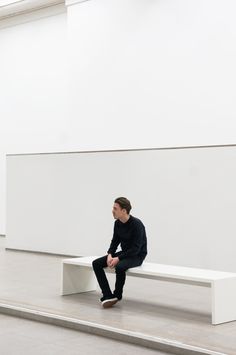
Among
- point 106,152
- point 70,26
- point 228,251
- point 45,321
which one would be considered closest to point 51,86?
point 70,26

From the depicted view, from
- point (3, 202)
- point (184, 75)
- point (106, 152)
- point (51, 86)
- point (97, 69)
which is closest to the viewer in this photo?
point (106, 152)

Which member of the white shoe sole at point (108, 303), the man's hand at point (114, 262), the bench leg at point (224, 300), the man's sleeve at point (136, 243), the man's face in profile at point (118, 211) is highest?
the man's face in profile at point (118, 211)

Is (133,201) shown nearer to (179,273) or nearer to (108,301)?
(108,301)

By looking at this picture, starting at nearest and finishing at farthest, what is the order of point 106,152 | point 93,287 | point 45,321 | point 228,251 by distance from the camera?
1. point 45,321
2. point 93,287
3. point 228,251
4. point 106,152

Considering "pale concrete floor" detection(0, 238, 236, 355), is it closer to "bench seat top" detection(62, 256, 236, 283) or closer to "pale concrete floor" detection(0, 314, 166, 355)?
"pale concrete floor" detection(0, 314, 166, 355)

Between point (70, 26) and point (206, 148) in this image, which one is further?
point (70, 26)

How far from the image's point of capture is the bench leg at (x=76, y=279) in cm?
729

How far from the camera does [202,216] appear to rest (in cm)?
880

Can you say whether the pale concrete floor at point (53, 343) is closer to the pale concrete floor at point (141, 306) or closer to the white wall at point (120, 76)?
the pale concrete floor at point (141, 306)

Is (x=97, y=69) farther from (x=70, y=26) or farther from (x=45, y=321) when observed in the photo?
(x=45, y=321)

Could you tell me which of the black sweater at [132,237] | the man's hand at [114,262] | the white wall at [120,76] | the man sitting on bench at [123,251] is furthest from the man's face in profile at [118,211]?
the white wall at [120,76]

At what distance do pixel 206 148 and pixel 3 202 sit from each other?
7811mm

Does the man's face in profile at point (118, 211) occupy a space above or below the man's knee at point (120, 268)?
above

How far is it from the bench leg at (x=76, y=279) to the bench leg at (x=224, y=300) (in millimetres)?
2086
